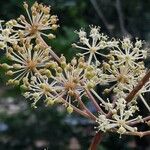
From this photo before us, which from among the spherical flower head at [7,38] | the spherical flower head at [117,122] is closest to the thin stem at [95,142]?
the spherical flower head at [117,122]

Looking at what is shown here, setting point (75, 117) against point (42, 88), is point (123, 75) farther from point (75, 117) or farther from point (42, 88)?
point (75, 117)

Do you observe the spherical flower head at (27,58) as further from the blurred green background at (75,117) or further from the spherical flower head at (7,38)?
the blurred green background at (75,117)

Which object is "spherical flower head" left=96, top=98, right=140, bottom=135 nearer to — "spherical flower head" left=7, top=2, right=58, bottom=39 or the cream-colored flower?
the cream-colored flower

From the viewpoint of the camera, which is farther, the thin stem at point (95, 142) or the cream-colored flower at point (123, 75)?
the cream-colored flower at point (123, 75)

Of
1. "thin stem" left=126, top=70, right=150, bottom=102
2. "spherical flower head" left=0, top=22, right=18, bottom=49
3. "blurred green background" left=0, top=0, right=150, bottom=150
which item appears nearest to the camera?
"thin stem" left=126, top=70, right=150, bottom=102

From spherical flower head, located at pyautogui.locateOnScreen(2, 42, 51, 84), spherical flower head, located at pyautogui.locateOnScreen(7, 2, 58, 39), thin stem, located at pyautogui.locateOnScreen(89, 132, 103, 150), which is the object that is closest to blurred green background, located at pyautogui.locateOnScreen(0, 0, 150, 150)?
spherical flower head, located at pyautogui.locateOnScreen(7, 2, 58, 39)

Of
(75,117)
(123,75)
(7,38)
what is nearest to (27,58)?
(7,38)

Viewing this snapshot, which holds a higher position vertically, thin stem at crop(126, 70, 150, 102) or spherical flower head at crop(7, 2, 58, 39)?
spherical flower head at crop(7, 2, 58, 39)

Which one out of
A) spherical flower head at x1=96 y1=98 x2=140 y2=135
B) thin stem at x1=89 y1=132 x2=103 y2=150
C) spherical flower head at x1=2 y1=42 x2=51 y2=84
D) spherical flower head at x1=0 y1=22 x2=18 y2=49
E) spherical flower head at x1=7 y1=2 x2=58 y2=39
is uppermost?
spherical flower head at x1=7 y1=2 x2=58 y2=39
